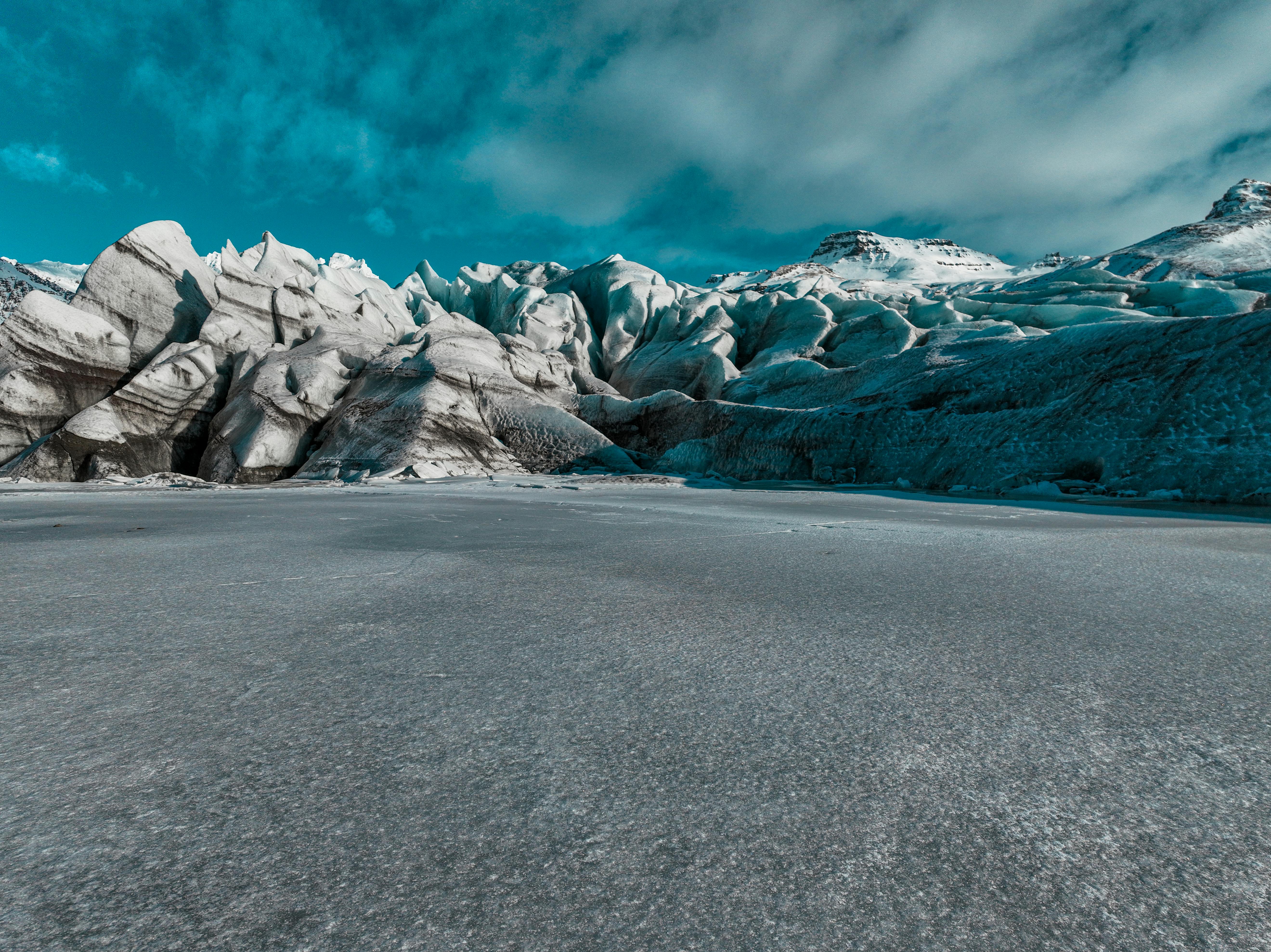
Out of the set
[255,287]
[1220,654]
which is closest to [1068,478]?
[1220,654]

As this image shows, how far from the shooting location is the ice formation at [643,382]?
9945mm

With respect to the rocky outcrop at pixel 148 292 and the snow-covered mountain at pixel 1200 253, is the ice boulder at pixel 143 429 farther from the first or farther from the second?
the snow-covered mountain at pixel 1200 253

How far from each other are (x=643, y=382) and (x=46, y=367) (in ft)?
66.3

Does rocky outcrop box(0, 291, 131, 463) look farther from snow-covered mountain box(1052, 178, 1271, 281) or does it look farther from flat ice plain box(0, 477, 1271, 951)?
snow-covered mountain box(1052, 178, 1271, 281)

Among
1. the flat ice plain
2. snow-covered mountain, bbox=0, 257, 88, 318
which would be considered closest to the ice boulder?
snow-covered mountain, bbox=0, 257, 88, 318

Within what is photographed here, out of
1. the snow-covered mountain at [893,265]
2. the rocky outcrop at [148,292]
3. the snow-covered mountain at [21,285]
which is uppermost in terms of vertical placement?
the snow-covered mountain at [893,265]

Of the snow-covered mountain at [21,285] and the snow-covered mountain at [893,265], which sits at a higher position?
the snow-covered mountain at [893,265]

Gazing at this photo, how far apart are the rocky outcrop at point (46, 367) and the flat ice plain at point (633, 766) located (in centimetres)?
2256

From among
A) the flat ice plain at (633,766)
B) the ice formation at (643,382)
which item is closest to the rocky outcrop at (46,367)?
the ice formation at (643,382)

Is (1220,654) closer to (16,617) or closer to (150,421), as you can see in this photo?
(16,617)

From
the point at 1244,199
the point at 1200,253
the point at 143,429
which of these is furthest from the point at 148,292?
the point at 1244,199

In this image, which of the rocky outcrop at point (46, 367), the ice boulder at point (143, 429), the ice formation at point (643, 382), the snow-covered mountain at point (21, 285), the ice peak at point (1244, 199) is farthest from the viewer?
the ice peak at point (1244, 199)

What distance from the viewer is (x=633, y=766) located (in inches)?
34.8

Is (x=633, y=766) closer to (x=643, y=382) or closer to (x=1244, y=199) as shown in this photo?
(x=643, y=382)
